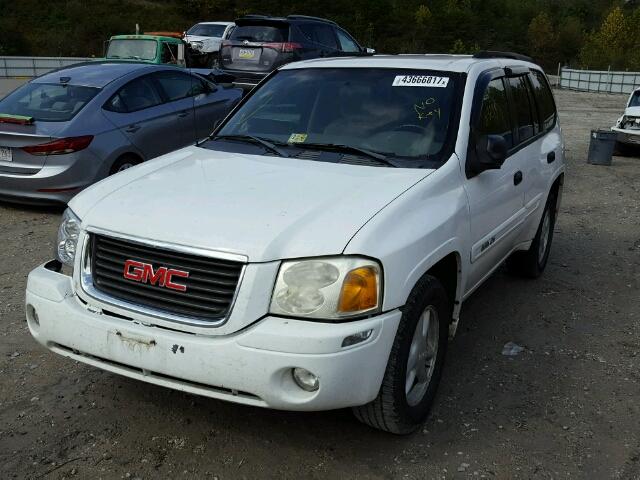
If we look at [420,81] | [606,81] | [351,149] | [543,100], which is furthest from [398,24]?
[351,149]

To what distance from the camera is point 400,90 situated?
4.20m

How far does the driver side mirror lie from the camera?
150 inches

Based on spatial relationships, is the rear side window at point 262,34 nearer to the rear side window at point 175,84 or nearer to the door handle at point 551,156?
the rear side window at point 175,84

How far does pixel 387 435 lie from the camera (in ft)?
11.2

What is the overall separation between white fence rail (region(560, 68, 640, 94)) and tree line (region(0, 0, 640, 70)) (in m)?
12.2

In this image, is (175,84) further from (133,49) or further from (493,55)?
(133,49)

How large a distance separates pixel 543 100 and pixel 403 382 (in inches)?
137

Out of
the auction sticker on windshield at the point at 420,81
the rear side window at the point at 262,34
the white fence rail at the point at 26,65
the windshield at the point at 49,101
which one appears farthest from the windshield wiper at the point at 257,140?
the white fence rail at the point at 26,65

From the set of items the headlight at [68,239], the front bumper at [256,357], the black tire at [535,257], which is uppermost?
the headlight at [68,239]

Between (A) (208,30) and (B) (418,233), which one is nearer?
(B) (418,233)

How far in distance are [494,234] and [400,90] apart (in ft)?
3.41

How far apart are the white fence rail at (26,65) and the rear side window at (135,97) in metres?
22.0

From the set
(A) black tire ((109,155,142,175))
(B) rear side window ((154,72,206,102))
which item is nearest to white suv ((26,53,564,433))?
(A) black tire ((109,155,142,175))

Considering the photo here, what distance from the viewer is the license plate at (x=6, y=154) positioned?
7.43 metres
